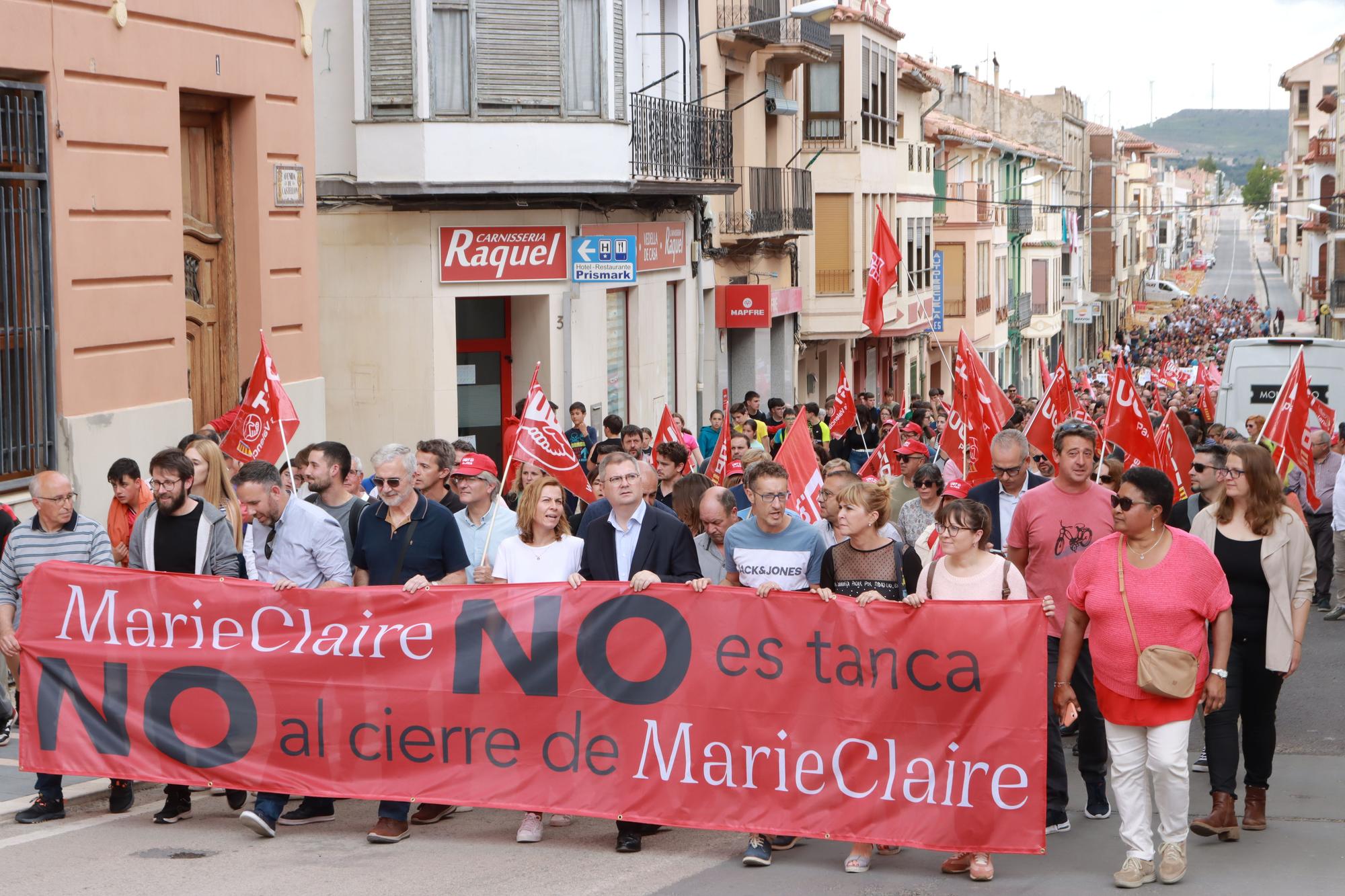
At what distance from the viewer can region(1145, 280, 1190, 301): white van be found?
135 metres

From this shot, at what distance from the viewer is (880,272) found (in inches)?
966

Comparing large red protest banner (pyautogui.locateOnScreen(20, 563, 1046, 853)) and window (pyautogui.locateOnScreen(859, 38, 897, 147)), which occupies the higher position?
window (pyautogui.locateOnScreen(859, 38, 897, 147))

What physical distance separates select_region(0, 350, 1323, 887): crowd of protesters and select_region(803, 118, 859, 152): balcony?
94.4 feet

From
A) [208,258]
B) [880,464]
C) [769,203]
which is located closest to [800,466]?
[880,464]

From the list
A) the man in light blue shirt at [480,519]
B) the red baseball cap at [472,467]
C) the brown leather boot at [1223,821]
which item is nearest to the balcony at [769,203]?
the red baseball cap at [472,467]

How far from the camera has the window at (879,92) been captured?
1534 inches

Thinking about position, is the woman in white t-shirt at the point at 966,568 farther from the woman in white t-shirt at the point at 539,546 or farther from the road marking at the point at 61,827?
the road marking at the point at 61,827

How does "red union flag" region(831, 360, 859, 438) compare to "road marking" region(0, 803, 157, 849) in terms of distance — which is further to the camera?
"red union flag" region(831, 360, 859, 438)

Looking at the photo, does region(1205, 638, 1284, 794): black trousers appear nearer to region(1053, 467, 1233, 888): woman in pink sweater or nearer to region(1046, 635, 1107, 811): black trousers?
region(1046, 635, 1107, 811): black trousers

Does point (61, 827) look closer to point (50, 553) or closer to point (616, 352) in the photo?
point (50, 553)

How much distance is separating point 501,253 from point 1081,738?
1379 centimetres

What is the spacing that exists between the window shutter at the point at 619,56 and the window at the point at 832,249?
16488 mm

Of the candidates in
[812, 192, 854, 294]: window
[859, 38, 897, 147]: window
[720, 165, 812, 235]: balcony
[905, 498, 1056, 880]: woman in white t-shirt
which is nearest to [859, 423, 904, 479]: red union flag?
[905, 498, 1056, 880]: woman in white t-shirt

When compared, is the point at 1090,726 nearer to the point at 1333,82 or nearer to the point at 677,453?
the point at 677,453
